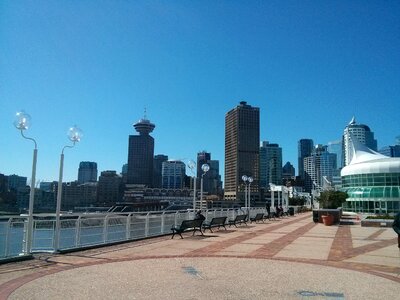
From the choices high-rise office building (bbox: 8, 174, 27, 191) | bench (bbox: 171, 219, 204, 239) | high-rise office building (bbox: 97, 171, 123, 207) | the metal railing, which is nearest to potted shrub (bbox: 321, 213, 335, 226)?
bench (bbox: 171, 219, 204, 239)

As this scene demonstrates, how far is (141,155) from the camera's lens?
611 feet

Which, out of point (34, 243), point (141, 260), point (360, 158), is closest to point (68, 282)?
point (141, 260)

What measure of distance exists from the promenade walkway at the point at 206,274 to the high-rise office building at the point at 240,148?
430ft

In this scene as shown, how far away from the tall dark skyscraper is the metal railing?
147 meters

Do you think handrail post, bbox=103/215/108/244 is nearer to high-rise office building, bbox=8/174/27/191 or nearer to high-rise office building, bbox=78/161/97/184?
high-rise office building, bbox=8/174/27/191

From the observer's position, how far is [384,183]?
229ft

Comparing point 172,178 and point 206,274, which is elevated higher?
point 172,178

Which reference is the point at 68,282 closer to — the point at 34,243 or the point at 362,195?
the point at 34,243

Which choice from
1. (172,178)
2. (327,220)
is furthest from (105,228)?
(172,178)

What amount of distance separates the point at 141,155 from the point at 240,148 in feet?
188

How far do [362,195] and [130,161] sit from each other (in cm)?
12181

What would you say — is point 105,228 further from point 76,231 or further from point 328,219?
point 328,219

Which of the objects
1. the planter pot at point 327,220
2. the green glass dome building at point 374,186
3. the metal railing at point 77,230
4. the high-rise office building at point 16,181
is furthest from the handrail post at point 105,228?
the green glass dome building at point 374,186

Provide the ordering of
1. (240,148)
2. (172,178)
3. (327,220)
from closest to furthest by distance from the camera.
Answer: (327,220)
(172,178)
(240,148)
